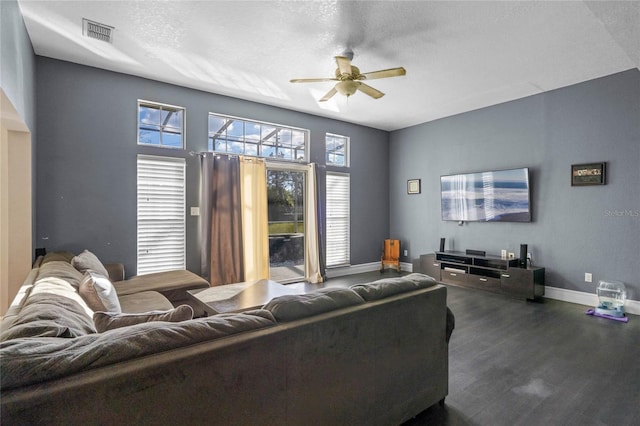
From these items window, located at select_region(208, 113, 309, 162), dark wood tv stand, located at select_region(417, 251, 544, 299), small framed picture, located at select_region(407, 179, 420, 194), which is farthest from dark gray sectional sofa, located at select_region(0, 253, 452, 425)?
small framed picture, located at select_region(407, 179, 420, 194)

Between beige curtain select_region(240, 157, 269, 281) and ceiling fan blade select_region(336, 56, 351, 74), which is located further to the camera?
beige curtain select_region(240, 157, 269, 281)

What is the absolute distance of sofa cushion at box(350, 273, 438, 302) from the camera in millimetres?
1758

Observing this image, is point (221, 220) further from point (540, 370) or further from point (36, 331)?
point (540, 370)

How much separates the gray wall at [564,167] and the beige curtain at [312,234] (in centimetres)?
233

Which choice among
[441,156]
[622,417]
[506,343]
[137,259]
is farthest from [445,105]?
[137,259]

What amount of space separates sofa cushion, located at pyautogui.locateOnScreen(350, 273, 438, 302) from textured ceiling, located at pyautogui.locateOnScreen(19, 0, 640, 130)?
216 centimetres

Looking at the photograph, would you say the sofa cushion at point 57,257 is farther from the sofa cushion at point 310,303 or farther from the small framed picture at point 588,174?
the small framed picture at point 588,174

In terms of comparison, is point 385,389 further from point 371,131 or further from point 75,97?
point 371,131

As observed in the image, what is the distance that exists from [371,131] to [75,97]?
194 inches

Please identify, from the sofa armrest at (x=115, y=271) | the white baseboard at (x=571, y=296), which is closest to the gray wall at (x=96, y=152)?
the sofa armrest at (x=115, y=271)

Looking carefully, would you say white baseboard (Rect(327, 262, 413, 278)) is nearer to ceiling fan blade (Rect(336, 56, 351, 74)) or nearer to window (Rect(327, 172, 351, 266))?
window (Rect(327, 172, 351, 266))

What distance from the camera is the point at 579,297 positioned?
4297mm

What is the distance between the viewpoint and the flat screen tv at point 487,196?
4.81 metres

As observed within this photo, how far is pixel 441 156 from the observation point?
237 inches
